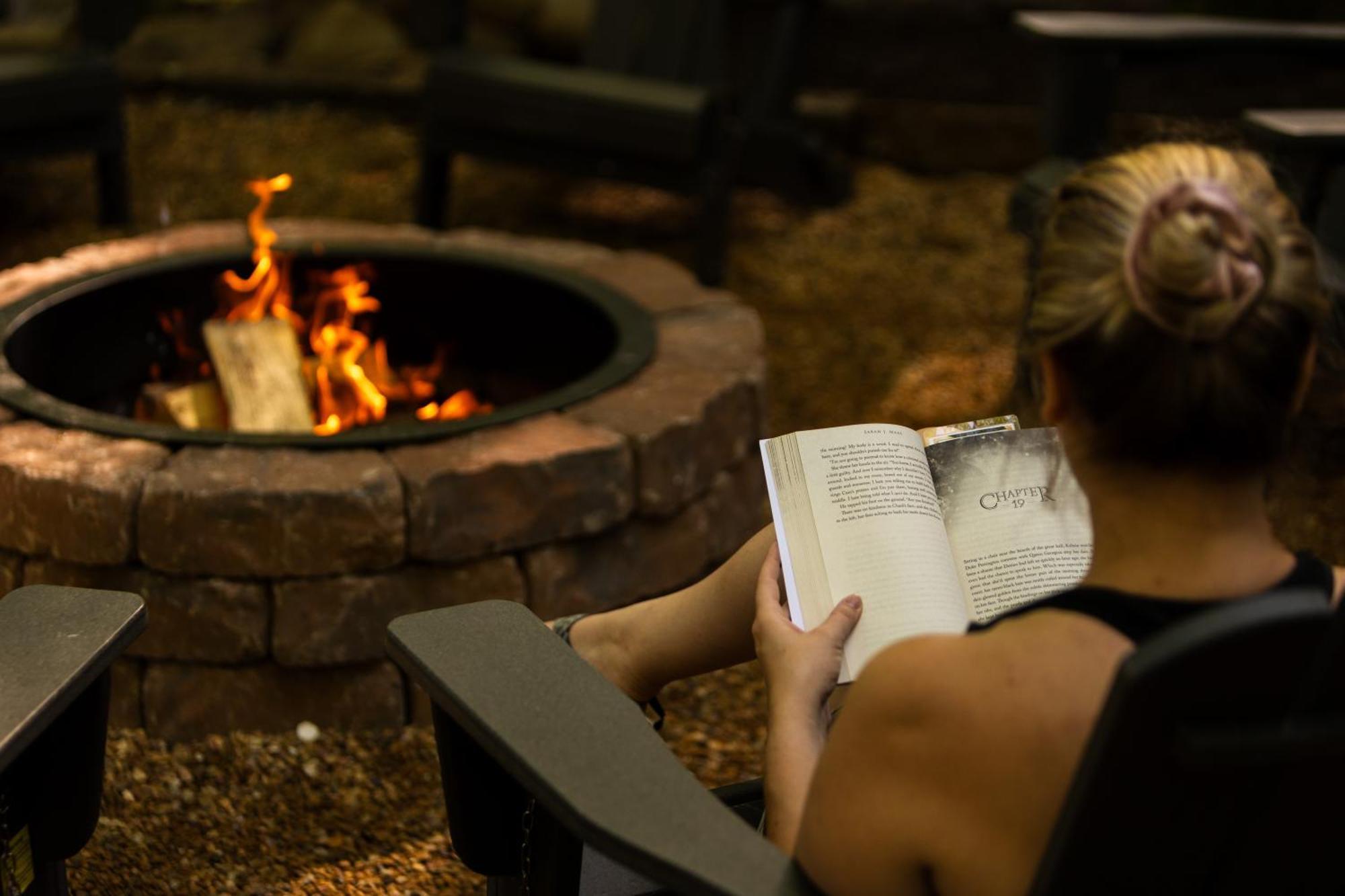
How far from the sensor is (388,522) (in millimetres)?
2312

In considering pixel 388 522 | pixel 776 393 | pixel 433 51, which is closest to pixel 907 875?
pixel 388 522

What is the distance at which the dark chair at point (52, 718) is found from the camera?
1.40m

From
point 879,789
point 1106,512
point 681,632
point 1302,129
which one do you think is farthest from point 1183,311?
point 1302,129

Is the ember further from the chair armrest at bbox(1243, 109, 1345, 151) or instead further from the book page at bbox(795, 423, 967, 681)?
the chair armrest at bbox(1243, 109, 1345, 151)

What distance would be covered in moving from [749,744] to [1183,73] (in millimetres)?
4113

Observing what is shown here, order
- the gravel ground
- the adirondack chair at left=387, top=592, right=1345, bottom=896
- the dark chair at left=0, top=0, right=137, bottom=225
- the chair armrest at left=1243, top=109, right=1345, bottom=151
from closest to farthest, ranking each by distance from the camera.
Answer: the adirondack chair at left=387, top=592, right=1345, bottom=896
the gravel ground
the chair armrest at left=1243, top=109, right=1345, bottom=151
the dark chair at left=0, top=0, right=137, bottom=225

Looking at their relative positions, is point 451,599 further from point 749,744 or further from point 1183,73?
point 1183,73

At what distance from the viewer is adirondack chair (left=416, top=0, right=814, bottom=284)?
440cm

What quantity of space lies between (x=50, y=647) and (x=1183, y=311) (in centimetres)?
108

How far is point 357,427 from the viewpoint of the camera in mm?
2908

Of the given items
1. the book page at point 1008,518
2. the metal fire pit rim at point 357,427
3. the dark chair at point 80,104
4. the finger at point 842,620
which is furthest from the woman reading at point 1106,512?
the dark chair at point 80,104

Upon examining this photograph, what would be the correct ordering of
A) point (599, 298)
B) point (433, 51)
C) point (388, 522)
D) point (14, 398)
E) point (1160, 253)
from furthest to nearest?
point (433, 51) < point (599, 298) < point (14, 398) < point (388, 522) < point (1160, 253)

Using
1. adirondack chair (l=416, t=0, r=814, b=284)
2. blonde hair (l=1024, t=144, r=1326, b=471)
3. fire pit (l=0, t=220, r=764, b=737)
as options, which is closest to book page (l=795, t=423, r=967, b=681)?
blonde hair (l=1024, t=144, r=1326, b=471)

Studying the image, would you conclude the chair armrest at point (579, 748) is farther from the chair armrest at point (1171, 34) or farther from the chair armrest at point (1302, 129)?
the chair armrest at point (1171, 34)
